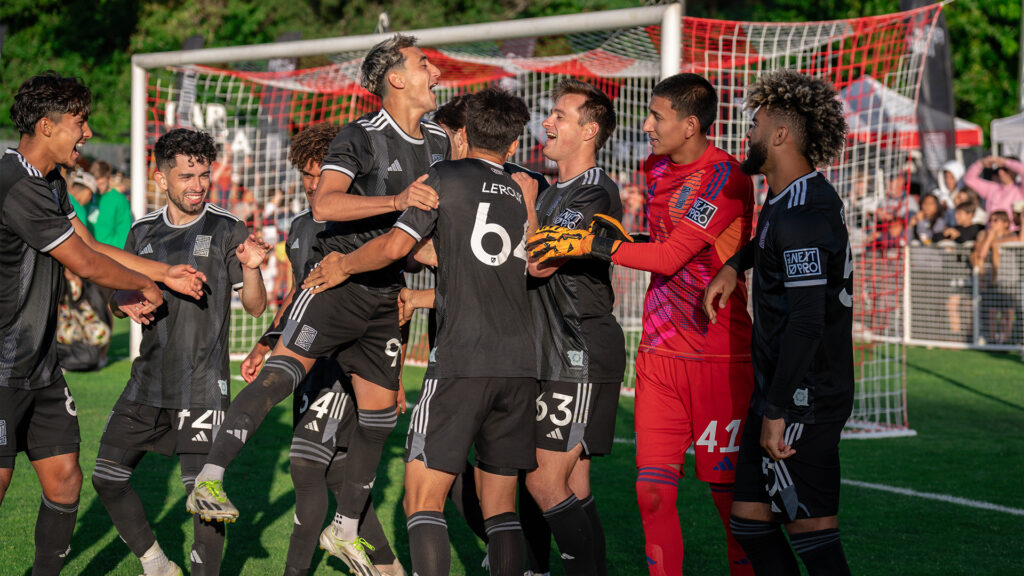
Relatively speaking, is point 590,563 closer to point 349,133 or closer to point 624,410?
point 349,133

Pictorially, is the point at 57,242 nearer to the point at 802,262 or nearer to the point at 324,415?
the point at 324,415

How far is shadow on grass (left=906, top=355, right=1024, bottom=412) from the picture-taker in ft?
35.2

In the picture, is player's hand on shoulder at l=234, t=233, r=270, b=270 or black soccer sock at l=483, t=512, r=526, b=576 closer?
black soccer sock at l=483, t=512, r=526, b=576

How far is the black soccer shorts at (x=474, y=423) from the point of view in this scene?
4.00 m

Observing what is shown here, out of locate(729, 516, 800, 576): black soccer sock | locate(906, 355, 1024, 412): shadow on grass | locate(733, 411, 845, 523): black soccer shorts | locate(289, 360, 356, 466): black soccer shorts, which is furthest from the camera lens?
locate(906, 355, 1024, 412): shadow on grass

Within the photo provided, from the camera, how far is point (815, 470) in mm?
3682

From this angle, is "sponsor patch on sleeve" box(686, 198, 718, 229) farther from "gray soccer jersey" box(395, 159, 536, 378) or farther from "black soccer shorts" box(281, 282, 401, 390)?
"black soccer shorts" box(281, 282, 401, 390)

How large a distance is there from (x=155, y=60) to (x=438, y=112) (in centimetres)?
763

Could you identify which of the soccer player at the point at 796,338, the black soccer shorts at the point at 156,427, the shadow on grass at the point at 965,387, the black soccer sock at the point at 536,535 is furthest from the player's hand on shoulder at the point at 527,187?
the shadow on grass at the point at 965,387

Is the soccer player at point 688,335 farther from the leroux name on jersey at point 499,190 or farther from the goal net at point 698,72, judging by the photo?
the goal net at point 698,72

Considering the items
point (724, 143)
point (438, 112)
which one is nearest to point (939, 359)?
point (724, 143)

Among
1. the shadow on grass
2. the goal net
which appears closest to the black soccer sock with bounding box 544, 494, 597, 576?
the goal net

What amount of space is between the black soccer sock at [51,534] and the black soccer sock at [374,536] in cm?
142

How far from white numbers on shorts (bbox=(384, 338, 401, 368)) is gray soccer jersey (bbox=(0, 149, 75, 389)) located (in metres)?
1.54
